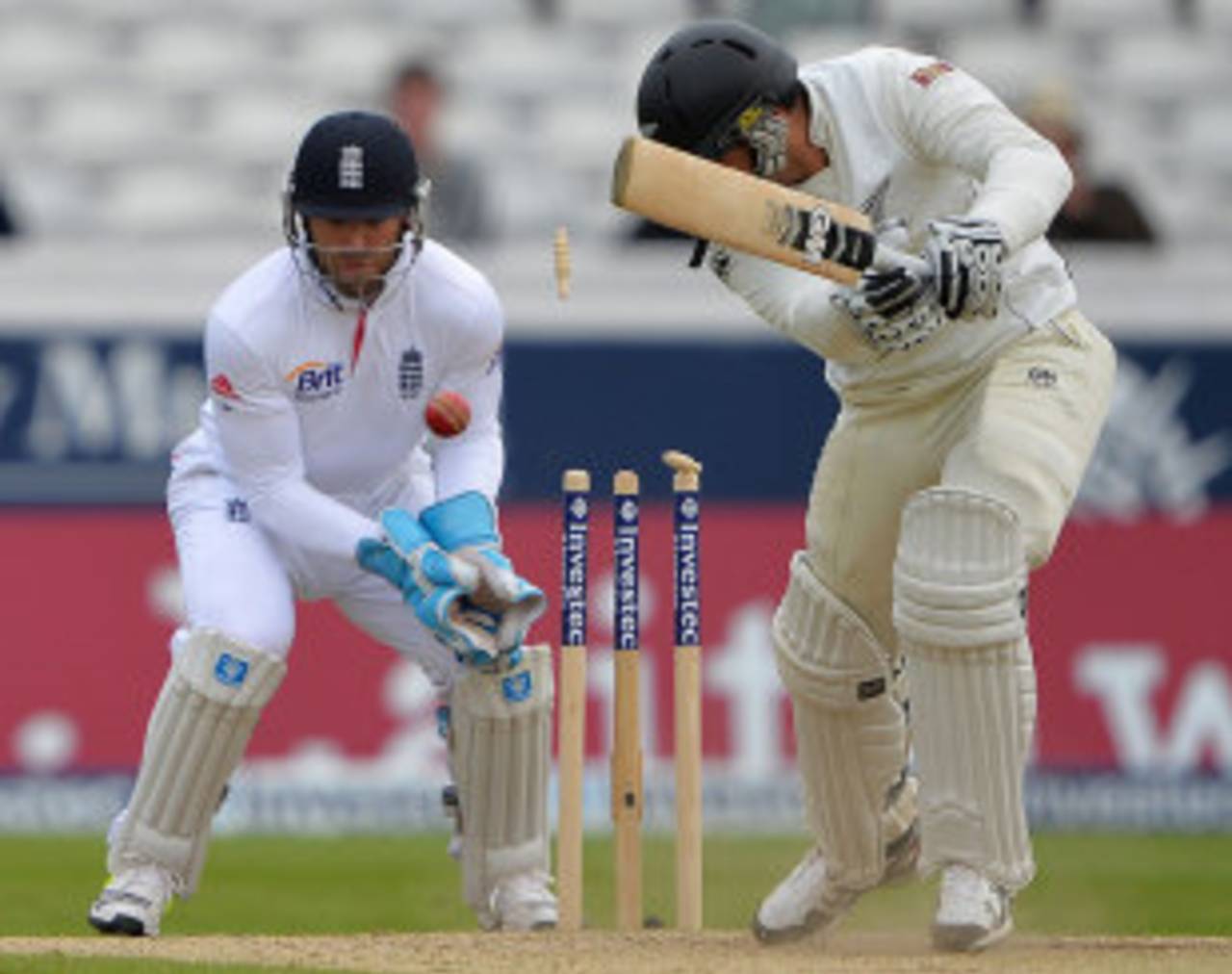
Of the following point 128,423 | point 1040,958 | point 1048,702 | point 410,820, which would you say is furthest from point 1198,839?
point 1040,958

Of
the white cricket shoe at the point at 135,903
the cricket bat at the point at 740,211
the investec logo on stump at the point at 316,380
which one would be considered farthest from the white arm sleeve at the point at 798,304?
the white cricket shoe at the point at 135,903

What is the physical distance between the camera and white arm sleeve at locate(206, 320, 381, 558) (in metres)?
7.07

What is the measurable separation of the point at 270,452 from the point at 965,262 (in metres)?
1.65

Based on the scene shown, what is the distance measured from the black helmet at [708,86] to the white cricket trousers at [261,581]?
3.97ft

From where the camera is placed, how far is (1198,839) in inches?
416

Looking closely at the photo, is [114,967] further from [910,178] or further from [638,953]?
[910,178]

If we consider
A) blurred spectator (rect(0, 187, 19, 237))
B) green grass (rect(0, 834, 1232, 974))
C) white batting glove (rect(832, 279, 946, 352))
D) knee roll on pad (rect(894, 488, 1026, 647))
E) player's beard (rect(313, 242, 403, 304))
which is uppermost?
blurred spectator (rect(0, 187, 19, 237))

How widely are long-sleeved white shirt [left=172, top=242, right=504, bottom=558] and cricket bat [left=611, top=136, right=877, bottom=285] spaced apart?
3.42 feet

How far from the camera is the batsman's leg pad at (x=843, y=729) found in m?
7.01

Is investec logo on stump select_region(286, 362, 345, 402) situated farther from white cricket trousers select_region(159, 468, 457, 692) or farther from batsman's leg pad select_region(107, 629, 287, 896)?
batsman's leg pad select_region(107, 629, 287, 896)

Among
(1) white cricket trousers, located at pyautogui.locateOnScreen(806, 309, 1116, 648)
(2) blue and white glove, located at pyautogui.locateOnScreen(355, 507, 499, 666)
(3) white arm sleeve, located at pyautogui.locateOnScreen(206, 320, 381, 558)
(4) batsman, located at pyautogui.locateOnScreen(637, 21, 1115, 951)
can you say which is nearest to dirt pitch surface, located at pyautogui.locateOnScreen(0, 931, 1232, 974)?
(4) batsman, located at pyautogui.locateOnScreen(637, 21, 1115, 951)

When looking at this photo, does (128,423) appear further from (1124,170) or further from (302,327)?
(1124,170)

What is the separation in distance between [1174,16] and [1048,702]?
4040 millimetres

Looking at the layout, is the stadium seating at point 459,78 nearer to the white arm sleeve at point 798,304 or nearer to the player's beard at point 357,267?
the player's beard at point 357,267
